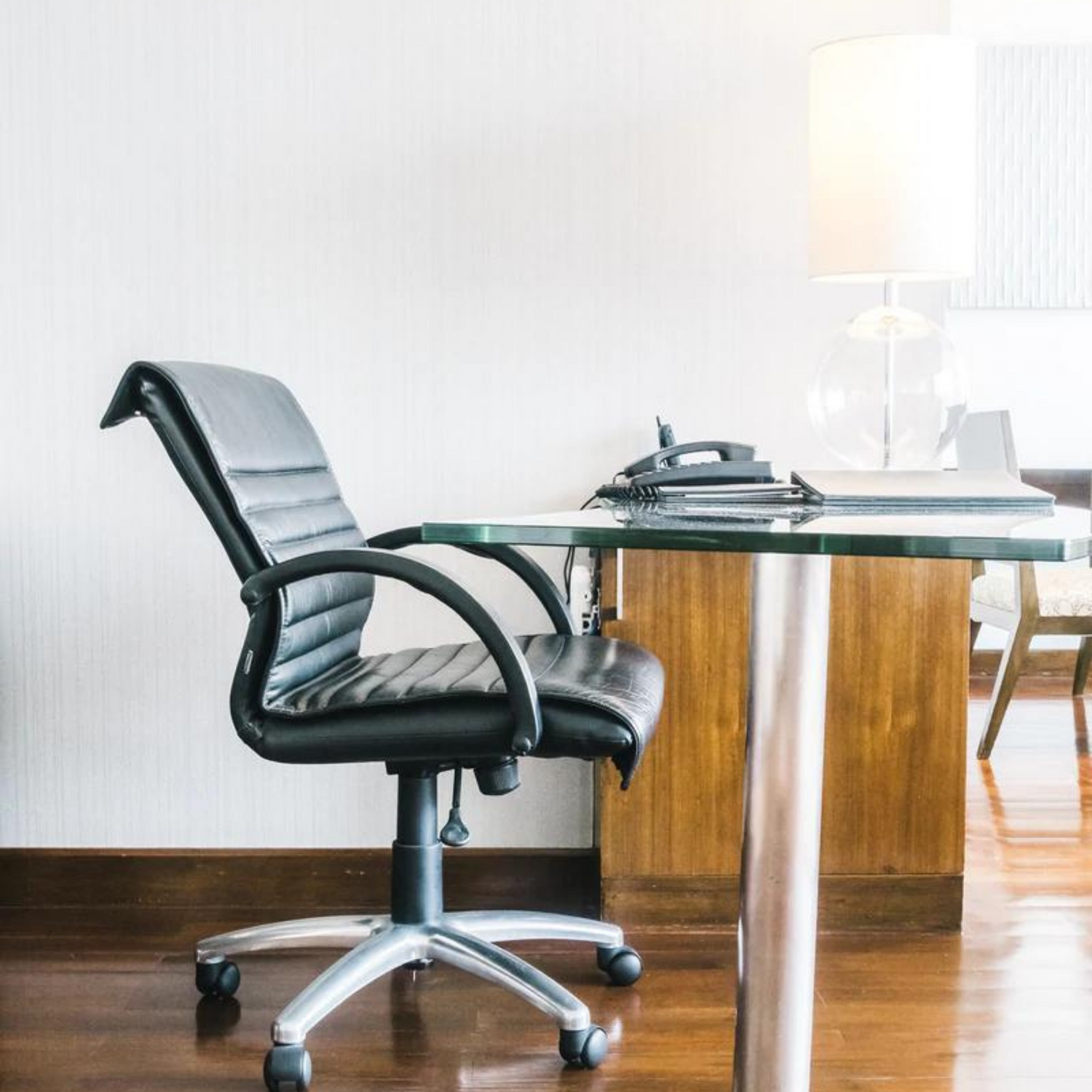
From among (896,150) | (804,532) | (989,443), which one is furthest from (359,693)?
(989,443)

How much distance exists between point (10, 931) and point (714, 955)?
4.14ft

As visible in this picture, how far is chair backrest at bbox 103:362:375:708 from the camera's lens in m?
1.81

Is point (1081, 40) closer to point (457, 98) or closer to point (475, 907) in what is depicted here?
point (457, 98)

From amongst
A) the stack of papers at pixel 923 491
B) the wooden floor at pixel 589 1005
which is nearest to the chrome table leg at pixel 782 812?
the stack of papers at pixel 923 491

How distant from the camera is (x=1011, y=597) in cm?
399

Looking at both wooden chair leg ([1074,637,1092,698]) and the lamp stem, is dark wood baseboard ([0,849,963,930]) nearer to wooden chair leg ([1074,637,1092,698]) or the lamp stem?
the lamp stem

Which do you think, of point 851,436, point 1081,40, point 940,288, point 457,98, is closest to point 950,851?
point 851,436

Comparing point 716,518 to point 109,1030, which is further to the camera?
point 109,1030

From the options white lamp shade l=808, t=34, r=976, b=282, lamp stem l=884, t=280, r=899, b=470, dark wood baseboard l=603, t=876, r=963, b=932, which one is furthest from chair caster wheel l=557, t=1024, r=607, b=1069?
white lamp shade l=808, t=34, r=976, b=282

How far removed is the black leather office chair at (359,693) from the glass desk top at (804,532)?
355mm

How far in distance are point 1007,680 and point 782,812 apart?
106 inches

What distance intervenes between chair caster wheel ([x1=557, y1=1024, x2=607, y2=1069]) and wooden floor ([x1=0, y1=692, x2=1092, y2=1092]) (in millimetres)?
21

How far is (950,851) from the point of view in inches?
97.2

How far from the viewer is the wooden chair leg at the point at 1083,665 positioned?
4484 mm
